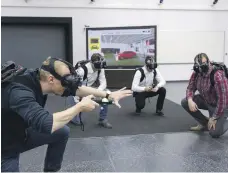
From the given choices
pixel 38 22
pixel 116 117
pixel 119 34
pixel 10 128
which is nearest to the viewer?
pixel 10 128

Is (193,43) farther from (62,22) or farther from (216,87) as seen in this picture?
(216,87)

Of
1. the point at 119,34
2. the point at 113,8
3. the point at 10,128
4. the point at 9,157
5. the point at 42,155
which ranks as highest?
the point at 113,8

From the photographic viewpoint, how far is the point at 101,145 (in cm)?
354

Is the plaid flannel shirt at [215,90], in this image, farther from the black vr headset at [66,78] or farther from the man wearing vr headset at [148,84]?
the black vr headset at [66,78]

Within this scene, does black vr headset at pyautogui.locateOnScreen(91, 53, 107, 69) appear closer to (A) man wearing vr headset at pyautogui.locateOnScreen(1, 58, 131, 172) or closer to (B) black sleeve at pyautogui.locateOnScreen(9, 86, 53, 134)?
(A) man wearing vr headset at pyautogui.locateOnScreen(1, 58, 131, 172)

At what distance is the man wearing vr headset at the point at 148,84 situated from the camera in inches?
197

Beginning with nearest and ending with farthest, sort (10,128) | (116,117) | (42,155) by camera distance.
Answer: (10,128) < (42,155) < (116,117)

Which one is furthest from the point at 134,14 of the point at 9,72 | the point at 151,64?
the point at 9,72

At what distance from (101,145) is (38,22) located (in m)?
6.14

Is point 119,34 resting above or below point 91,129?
above

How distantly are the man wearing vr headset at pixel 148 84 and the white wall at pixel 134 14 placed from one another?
427cm

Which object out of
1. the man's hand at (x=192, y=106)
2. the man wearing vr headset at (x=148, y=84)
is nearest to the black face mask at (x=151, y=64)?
the man wearing vr headset at (x=148, y=84)

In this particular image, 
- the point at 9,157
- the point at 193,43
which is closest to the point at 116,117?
the point at 9,157

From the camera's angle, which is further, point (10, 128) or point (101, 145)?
point (101, 145)
